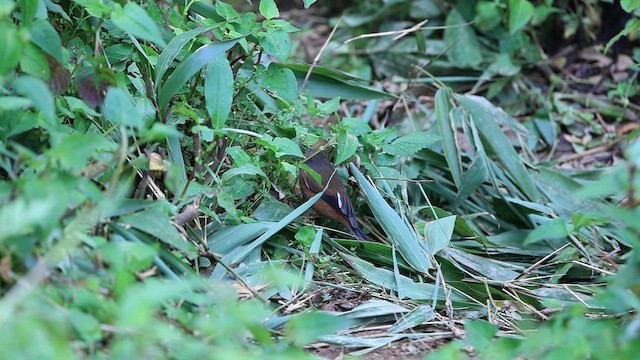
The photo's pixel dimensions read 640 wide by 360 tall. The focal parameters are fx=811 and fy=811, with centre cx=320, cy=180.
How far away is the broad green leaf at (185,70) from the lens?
2729 millimetres

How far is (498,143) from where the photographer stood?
3.72 meters

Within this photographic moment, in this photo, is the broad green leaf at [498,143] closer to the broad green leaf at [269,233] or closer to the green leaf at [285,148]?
the broad green leaf at [269,233]

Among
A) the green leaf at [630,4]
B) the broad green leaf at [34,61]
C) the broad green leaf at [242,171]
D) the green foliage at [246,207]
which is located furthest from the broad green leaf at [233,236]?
the green leaf at [630,4]

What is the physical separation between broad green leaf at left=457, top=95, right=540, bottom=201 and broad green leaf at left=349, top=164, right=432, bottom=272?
82cm

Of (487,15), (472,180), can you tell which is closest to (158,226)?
(472,180)

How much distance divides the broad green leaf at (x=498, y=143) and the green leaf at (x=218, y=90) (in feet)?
4.69

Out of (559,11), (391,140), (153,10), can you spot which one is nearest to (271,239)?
(391,140)

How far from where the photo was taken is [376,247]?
→ 2928mm

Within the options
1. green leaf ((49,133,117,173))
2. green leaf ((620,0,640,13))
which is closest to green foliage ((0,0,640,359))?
green leaf ((49,133,117,173))

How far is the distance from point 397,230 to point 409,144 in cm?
40

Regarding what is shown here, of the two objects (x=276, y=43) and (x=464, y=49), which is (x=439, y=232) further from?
(x=464, y=49)

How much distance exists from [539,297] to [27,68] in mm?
1822

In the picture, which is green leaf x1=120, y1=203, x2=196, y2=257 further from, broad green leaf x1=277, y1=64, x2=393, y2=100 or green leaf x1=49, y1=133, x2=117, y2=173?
broad green leaf x1=277, y1=64, x2=393, y2=100

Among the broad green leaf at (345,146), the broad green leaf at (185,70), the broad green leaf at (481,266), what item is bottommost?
the broad green leaf at (481,266)
